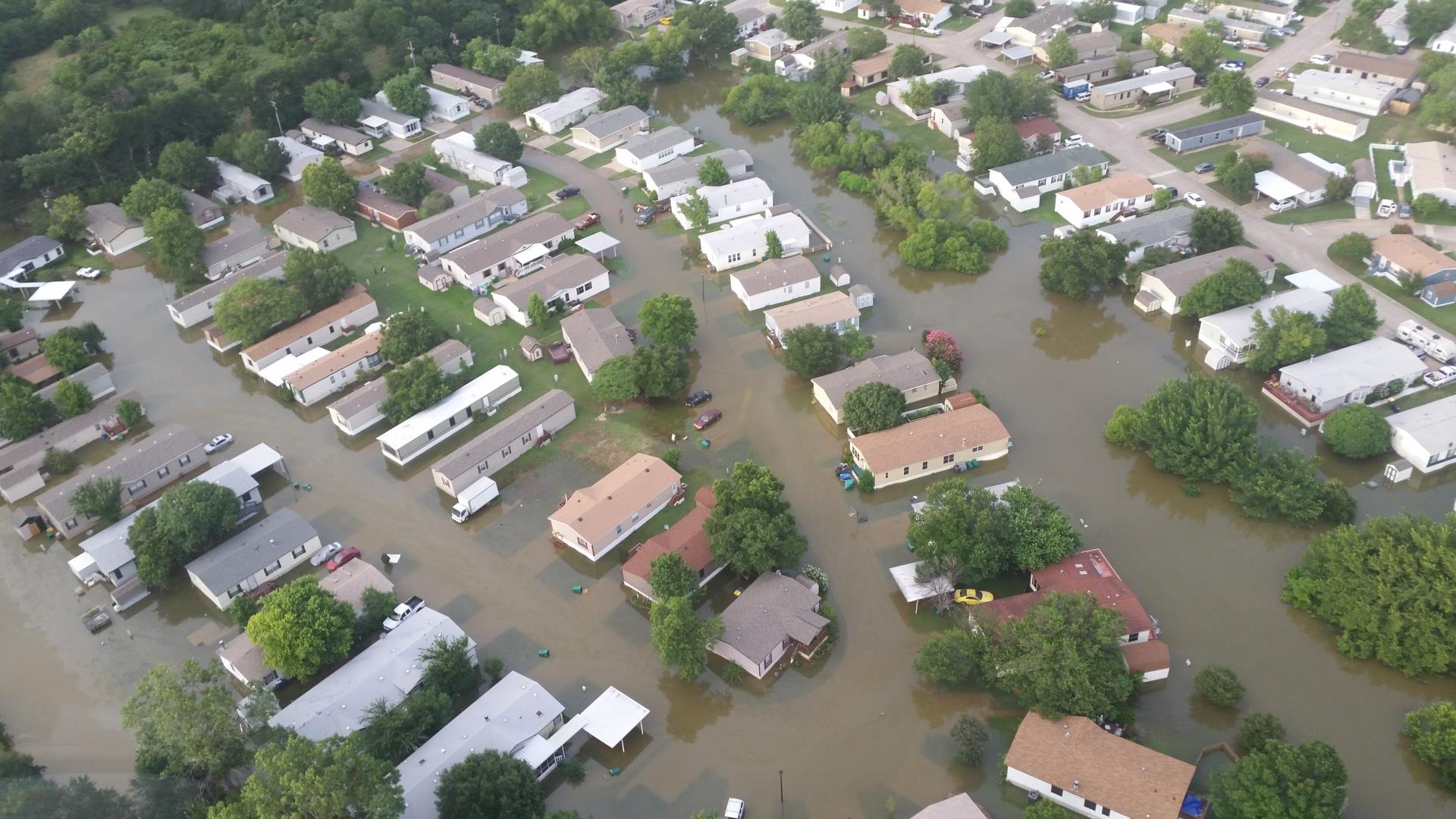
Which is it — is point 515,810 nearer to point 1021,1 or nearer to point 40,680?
point 40,680

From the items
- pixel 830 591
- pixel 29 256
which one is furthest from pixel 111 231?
pixel 830 591

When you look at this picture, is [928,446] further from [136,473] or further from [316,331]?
[136,473]

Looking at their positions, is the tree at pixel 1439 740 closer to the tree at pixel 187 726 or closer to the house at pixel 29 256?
the tree at pixel 187 726

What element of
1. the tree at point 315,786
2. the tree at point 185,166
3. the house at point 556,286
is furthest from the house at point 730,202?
the tree at point 315,786

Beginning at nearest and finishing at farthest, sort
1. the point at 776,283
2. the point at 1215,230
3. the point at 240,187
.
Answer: the point at 1215,230 < the point at 776,283 < the point at 240,187

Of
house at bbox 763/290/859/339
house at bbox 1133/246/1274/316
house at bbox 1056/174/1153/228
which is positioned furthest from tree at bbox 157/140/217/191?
house at bbox 1133/246/1274/316

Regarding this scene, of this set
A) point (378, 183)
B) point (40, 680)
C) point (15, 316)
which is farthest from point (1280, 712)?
point (15, 316)
